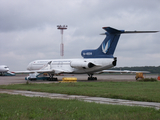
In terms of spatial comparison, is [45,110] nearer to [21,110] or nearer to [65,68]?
[21,110]

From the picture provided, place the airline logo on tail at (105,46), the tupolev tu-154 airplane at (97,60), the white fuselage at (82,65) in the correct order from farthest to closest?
1. the white fuselage at (82,65)
2. the airline logo on tail at (105,46)
3. the tupolev tu-154 airplane at (97,60)

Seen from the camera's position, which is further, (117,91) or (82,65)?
(82,65)

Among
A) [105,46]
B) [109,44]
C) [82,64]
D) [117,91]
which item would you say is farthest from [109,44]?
[117,91]

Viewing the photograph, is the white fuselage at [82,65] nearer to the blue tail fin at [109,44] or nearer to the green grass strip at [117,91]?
the blue tail fin at [109,44]

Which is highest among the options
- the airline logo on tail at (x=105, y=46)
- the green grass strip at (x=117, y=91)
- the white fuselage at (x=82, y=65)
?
the airline logo on tail at (x=105, y=46)

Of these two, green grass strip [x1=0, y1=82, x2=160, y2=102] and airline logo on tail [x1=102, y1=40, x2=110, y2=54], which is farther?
airline logo on tail [x1=102, y1=40, x2=110, y2=54]

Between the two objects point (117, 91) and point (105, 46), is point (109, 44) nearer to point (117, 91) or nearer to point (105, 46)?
point (105, 46)

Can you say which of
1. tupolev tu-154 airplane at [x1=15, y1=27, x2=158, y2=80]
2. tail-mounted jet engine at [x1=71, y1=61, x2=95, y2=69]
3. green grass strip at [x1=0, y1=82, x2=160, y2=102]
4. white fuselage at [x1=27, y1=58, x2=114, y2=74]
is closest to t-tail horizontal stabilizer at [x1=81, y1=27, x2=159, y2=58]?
tupolev tu-154 airplane at [x1=15, y1=27, x2=158, y2=80]

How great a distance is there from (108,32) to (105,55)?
3.34 m

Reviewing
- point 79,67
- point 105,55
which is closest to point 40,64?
point 79,67

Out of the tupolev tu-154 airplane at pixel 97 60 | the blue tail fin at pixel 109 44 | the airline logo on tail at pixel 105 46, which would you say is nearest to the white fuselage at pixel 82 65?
the tupolev tu-154 airplane at pixel 97 60

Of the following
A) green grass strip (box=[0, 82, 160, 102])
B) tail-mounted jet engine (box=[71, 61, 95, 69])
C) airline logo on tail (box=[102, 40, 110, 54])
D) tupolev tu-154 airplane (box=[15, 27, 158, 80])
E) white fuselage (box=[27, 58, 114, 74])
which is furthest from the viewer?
tail-mounted jet engine (box=[71, 61, 95, 69])

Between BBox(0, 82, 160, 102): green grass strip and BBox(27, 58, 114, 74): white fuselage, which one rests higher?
BBox(27, 58, 114, 74): white fuselage

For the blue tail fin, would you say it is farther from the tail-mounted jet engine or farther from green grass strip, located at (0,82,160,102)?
green grass strip, located at (0,82,160,102)
